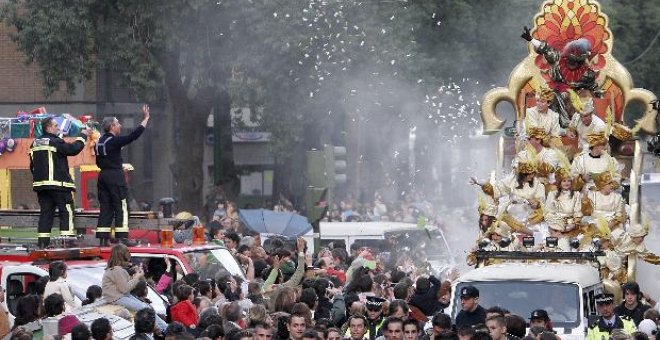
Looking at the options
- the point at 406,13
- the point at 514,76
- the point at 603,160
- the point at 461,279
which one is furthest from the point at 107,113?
the point at 461,279

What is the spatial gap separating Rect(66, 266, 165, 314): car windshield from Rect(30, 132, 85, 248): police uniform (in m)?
1.13

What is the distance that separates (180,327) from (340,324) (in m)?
3.60

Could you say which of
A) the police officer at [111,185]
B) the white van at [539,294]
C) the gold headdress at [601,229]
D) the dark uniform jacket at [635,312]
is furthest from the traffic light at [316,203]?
the dark uniform jacket at [635,312]

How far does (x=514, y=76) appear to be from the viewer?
74.6ft

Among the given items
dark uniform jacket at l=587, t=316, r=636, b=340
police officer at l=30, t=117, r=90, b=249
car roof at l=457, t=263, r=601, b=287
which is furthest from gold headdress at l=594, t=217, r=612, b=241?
police officer at l=30, t=117, r=90, b=249

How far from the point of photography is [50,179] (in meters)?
18.1

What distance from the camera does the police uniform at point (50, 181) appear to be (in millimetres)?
17984

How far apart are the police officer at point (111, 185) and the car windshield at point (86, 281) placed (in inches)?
47.6

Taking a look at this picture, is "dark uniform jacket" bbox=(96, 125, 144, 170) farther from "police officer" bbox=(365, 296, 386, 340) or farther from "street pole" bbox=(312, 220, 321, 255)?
"street pole" bbox=(312, 220, 321, 255)

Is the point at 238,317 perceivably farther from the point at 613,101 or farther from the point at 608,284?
the point at 613,101

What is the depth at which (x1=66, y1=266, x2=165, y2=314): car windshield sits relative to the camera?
16578 millimetres

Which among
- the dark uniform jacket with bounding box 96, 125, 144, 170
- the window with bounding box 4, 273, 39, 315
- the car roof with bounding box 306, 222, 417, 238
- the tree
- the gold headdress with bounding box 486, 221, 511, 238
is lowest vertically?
the window with bounding box 4, 273, 39, 315

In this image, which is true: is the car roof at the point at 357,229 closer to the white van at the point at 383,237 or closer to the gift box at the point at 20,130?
the white van at the point at 383,237

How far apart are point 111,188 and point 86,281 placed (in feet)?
5.59
